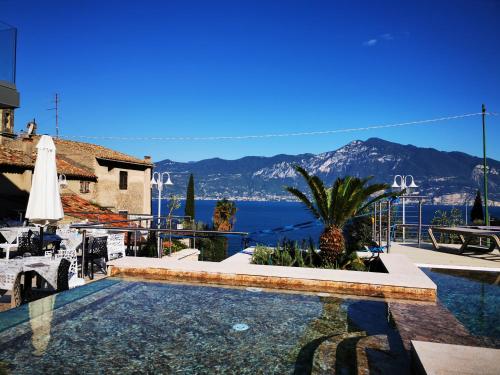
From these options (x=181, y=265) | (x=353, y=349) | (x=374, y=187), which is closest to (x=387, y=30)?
(x=374, y=187)

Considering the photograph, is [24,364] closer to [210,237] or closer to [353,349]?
[353,349]

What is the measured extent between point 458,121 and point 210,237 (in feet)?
64.4

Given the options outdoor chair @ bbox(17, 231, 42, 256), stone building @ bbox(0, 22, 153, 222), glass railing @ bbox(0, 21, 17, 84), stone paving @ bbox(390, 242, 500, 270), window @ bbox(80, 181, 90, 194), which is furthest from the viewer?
window @ bbox(80, 181, 90, 194)

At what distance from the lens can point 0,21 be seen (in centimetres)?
1047

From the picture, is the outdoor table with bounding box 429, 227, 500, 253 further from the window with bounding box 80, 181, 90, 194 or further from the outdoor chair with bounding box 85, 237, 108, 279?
the window with bounding box 80, 181, 90, 194

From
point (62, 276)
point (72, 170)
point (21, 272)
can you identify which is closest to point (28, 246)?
point (62, 276)

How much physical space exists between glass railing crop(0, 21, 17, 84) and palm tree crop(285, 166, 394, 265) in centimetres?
819

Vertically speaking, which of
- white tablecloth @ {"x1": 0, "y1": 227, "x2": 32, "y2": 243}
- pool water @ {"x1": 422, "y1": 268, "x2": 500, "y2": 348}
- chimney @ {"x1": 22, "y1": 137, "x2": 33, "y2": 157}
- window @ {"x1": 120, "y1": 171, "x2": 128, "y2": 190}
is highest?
chimney @ {"x1": 22, "y1": 137, "x2": 33, "y2": 157}

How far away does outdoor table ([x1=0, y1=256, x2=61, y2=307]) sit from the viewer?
5480 millimetres

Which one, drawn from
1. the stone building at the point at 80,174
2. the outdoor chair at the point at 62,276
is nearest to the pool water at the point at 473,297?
the outdoor chair at the point at 62,276

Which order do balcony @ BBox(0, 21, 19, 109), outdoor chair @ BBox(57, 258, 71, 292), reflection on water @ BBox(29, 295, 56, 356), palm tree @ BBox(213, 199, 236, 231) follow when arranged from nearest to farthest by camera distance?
reflection on water @ BBox(29, 295, 56, 356), outdoor chair @ BBox(57, 258, 71, 292), balcony @ BBox(0, 21, 19, 109), palm tree @ BBox(213, 199, 236, 231)

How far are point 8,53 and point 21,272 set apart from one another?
7.74m

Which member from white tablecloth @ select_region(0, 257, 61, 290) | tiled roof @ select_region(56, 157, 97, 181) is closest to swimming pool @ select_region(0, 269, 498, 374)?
white tablecloth @ select_region(0, 257, 61, 290)

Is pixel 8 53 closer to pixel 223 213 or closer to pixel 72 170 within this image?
pixel 72 170
